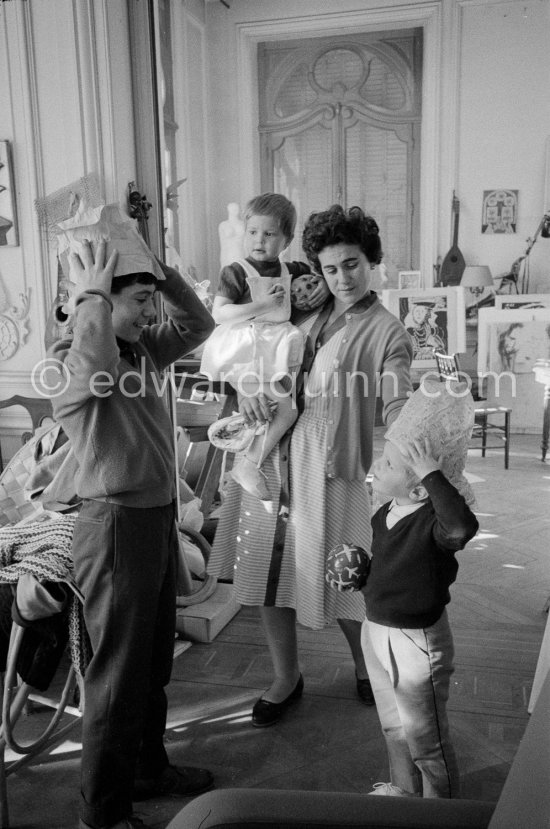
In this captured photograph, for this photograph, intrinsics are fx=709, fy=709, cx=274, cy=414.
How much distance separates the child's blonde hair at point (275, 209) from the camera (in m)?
2.14

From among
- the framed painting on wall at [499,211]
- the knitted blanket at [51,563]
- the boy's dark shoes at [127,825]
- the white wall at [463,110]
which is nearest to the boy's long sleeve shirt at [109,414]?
the knitted blanket at [51,563]

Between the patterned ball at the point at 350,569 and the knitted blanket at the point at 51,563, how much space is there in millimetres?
663

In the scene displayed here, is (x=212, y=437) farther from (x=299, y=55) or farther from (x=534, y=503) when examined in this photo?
(x=299, y=55)

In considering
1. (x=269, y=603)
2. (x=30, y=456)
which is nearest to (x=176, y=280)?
(x=269, y=603)

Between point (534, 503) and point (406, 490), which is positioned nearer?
point (406, 490)

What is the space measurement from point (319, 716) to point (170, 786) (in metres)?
0.59

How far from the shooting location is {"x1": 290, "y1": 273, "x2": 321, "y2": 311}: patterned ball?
2168mm

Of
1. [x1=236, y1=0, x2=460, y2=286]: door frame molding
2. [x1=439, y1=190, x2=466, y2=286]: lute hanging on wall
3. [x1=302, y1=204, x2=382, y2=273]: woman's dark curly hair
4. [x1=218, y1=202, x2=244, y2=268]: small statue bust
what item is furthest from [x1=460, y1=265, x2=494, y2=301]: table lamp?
[x1=302, y1=204, x2=382, y2=273]: woman's dark curly hair

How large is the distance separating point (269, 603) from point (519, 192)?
6.24 metres

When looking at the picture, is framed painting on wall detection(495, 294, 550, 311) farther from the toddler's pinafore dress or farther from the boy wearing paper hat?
the boy wearing paper hat

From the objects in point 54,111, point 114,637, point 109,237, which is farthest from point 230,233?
point 114,637

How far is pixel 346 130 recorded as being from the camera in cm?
751

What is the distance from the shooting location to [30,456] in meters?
2.79

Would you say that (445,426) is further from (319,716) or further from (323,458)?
(319,716)
